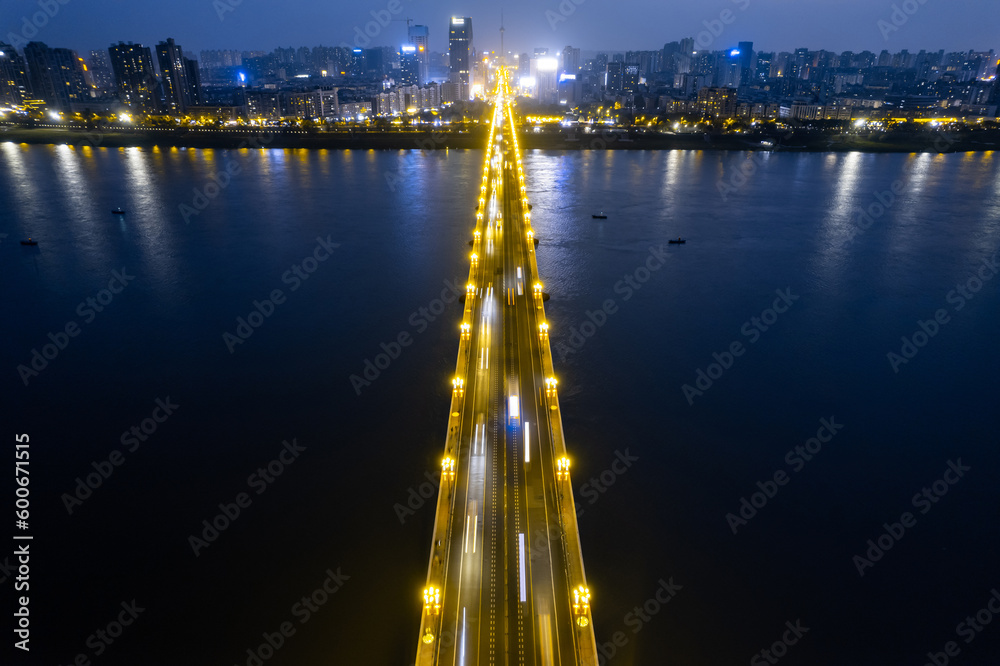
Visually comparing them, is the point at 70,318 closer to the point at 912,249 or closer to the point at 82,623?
the point at 82,623

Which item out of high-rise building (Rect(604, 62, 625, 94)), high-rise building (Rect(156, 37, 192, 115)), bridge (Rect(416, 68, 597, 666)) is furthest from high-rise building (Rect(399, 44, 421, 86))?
bridge (Rect(416, 68, 597, 666))

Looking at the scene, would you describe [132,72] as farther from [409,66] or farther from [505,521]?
[505,521]

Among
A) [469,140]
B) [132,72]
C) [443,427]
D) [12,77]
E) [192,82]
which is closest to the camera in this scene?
[443,427]

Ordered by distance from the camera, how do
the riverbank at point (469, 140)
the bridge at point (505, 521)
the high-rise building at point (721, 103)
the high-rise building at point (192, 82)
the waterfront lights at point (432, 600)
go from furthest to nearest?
the high-rise building at point (192, 82) < the high-rise building at point (721, 103) < the riverbank at point (469, 140) < the waterfront lights at point (432, 600) < the bridge at point (505, 521)

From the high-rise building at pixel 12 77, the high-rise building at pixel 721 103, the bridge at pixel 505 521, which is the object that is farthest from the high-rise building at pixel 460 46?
the bridge at pixel 505 521

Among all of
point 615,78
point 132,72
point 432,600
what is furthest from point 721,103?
point 132,72

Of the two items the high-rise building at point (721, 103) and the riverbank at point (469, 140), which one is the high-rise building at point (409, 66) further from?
the riverbank at point (469, 140)
